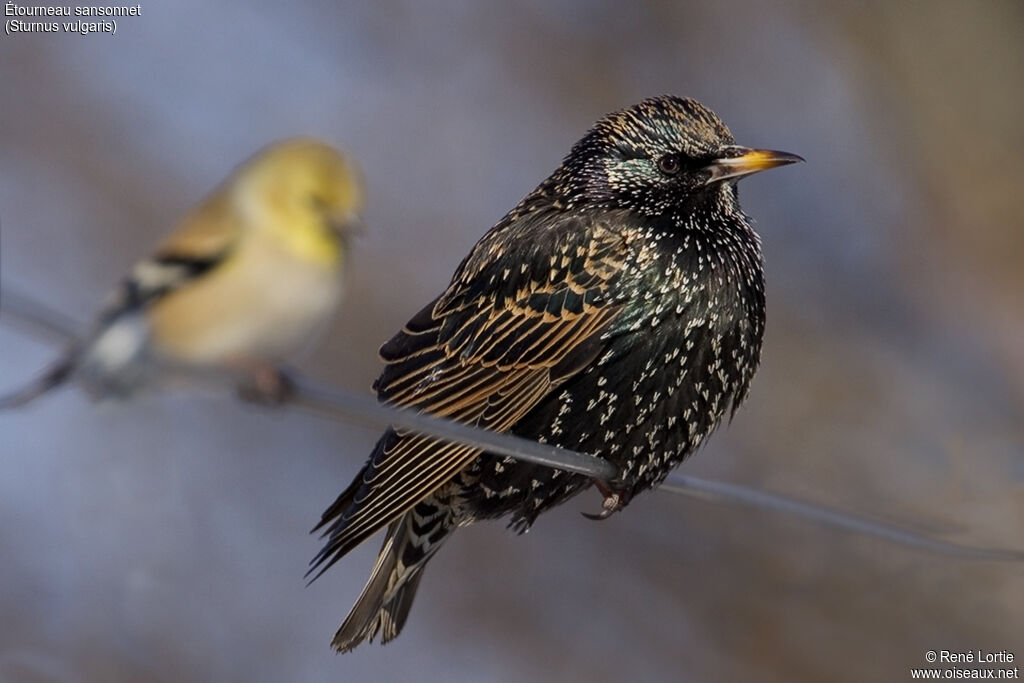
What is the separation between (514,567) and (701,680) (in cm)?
96

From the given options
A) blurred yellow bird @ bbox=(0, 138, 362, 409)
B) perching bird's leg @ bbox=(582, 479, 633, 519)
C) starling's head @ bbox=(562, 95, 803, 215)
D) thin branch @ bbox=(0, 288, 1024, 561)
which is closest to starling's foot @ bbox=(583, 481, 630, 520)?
perching bird's leg @ bbox=(582, 479, 633, 519)

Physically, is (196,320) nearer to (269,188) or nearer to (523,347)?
(269,188)

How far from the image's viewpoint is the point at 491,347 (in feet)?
13.0

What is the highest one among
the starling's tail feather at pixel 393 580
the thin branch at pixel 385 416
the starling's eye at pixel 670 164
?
the thin branch at pixel 385 416

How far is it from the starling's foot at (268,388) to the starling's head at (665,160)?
2.18 m

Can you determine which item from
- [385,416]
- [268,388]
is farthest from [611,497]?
[268,388]

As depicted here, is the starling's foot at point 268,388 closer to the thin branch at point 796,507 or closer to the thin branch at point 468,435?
the thin branch at point 468,435

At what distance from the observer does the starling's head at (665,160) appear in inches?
159

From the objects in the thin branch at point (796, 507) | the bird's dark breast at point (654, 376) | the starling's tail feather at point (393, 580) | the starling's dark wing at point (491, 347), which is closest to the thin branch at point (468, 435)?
the thin branch at point (796, 507)

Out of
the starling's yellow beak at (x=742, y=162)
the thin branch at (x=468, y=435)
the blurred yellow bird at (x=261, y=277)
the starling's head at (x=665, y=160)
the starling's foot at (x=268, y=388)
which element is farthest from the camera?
the starling's head at (x=665, y=160)

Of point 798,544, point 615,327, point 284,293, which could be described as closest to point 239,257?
point 284,293

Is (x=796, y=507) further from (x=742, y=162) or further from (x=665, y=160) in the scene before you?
(x=665, y=160)

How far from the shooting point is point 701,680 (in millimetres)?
6773

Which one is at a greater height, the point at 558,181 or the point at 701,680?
the point at 558,181
